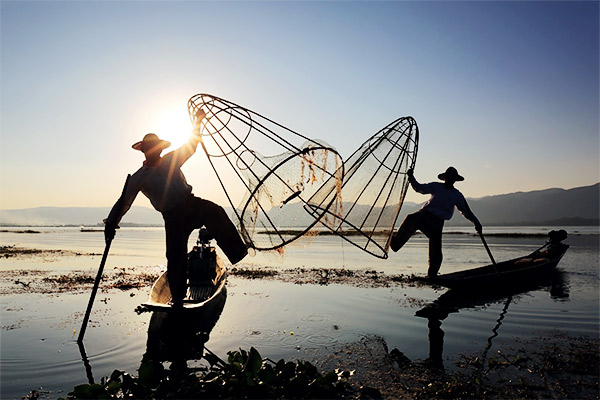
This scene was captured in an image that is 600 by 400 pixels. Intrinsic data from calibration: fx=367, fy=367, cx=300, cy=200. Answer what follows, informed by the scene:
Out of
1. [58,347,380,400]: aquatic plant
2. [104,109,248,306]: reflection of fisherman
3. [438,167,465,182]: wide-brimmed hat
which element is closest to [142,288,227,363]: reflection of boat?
[104,109,248,306]: reflection of fisherman

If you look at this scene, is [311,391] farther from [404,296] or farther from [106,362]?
[404,296]

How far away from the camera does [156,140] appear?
675 cm

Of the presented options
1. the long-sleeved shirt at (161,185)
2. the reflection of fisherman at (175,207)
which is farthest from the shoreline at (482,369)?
the long-sleeved shirt at (161,185)

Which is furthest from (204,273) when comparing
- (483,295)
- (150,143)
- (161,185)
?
(483,295)

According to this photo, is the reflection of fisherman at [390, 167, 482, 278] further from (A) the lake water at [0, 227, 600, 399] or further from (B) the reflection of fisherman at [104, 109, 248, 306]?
(B) the reflection of fisherman at [104, 109, 248, 306]

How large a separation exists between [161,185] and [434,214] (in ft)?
20.5

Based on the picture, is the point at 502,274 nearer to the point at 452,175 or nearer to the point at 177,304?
the point at 452,175

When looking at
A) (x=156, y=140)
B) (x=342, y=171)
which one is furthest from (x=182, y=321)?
(x=342, y=171)

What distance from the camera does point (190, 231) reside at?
6590 millimetres

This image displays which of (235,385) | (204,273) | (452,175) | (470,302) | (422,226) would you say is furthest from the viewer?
(204,273)

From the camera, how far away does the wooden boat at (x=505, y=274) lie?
33.8 feet

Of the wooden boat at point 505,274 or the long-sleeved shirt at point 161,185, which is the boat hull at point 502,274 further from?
the long-sleeved shirt at point 161,185

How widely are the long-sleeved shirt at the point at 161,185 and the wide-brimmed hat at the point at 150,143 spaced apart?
11.0 inches

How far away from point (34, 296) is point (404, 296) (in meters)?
11.1
